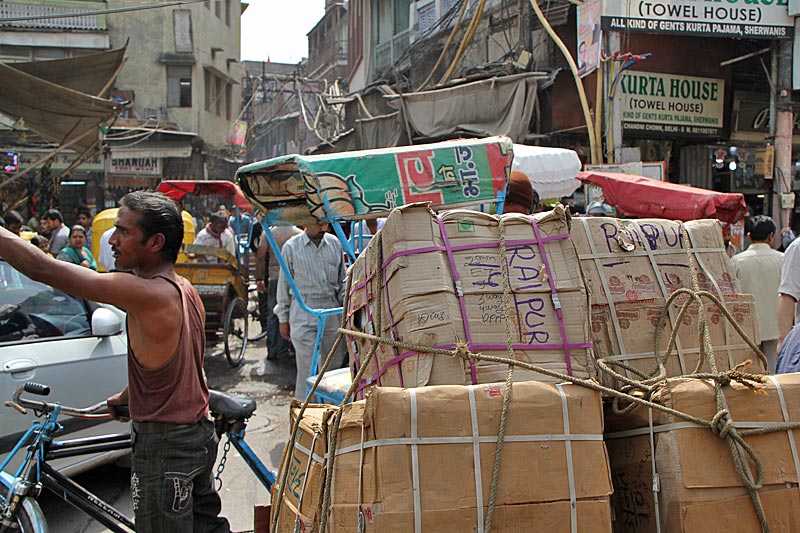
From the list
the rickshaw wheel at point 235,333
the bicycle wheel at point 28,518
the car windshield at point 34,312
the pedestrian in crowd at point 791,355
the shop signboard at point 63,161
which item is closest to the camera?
the pedestrian in crowd at point 791,355

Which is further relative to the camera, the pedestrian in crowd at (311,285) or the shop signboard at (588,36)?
the shop signboard at (588,36)

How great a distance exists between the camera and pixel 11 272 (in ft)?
15.5

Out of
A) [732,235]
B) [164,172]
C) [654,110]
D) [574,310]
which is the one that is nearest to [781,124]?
[654,110]

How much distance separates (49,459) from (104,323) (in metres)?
1.17

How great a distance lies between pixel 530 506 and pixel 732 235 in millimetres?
8960

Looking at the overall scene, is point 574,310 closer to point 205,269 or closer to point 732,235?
point 205,269

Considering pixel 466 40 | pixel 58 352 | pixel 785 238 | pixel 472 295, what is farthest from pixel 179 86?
pixel 472 295

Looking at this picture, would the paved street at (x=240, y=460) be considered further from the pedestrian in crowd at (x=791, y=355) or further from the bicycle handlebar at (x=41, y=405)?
the pedestrian in crowd at (x=791, y=355)

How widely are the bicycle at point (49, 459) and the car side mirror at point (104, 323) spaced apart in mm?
886

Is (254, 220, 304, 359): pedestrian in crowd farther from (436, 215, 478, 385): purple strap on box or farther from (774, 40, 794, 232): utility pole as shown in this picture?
Result: (774, 40, 794, 232): utility pole

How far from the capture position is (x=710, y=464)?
2.04 m

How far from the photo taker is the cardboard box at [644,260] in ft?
8.51

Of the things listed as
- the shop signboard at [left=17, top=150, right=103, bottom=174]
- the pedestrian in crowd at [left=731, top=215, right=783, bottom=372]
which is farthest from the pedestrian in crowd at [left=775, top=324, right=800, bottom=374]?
the shop signboard at [left=17, top=150, right=103, bottom=174]

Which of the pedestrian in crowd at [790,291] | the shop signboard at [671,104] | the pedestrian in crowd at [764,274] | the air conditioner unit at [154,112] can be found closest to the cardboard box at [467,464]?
the pedestrian in crowd at [790,291]
